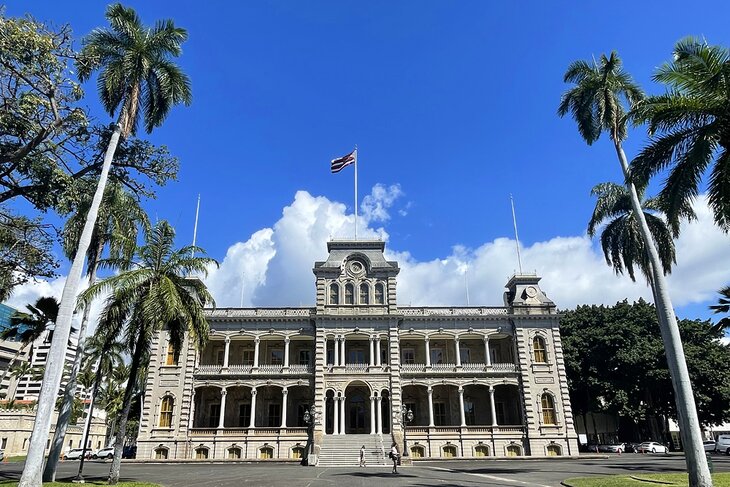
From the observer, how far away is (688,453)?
1570 cm

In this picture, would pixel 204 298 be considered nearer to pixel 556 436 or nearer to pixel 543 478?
pixel 543 478

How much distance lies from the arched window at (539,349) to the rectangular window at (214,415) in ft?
88.4

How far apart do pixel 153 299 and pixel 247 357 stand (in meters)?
23.6

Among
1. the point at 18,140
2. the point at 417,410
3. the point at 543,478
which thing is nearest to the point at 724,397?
the point at 417,410

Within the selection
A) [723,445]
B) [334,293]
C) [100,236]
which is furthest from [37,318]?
[723,445]

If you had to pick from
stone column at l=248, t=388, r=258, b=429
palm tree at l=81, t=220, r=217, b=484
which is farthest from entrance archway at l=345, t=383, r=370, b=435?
palm tree at l=81, t=220, r=217, b=484

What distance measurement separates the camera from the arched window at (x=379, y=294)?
42.1 meters

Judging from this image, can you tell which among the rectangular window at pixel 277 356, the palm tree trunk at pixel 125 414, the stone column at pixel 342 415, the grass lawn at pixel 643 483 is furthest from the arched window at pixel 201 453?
the grass lawn at pixel 643 483

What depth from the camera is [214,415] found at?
135 ft

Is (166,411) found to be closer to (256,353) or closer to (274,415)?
(256,353)

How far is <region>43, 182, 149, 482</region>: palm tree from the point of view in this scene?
21.4m

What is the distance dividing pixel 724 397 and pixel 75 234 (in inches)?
2017

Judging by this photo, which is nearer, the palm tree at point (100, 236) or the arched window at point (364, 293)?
the palm tree at point (100, 236)

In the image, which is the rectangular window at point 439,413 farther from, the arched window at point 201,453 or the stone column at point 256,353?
the arched window at point 201,453
